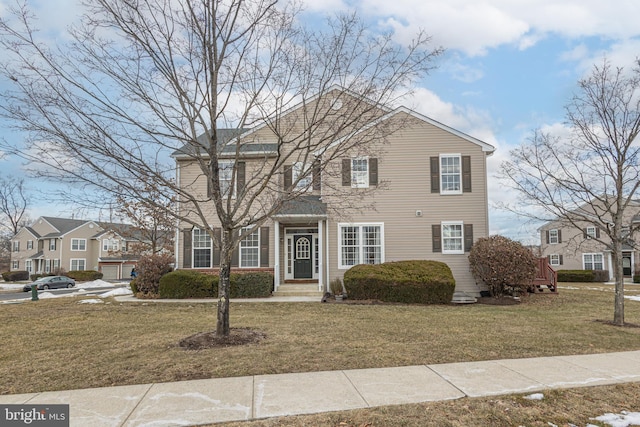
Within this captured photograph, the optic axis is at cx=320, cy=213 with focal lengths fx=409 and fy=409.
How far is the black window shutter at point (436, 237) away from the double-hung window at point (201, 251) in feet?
29.2

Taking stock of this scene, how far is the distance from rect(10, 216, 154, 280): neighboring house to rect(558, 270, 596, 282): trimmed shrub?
1699 inches

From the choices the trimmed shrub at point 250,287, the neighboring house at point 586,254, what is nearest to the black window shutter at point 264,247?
the trimmed shrub at point 250,287

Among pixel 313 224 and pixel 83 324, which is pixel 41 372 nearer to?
pixel 83 324

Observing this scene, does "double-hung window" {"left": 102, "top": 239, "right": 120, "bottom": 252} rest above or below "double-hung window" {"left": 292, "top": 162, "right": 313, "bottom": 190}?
below

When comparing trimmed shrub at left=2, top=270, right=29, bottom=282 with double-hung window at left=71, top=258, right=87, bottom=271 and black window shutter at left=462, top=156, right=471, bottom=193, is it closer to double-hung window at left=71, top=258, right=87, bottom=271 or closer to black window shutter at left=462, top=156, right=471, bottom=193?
double-hung window at left=71, top=258, right=87, bottom=271

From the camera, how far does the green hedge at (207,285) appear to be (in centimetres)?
1516

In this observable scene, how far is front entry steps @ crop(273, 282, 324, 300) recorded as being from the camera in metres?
15.4

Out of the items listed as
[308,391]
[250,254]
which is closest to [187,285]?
[250,254]

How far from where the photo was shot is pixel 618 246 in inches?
363

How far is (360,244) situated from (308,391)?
447 inches

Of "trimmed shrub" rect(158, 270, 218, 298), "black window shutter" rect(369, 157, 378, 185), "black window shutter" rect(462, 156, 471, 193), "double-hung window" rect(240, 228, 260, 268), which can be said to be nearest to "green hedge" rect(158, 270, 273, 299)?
"trimmed shrub" rect(158, 270, 218, 298)

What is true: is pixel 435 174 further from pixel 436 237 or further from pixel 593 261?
pixel 593 261

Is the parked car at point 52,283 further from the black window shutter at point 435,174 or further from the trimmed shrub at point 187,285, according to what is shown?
the black window shutter at point 435,174

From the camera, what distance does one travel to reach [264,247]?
16.4 meters
